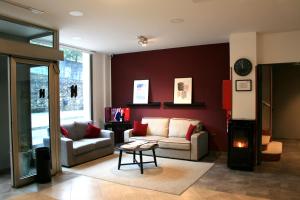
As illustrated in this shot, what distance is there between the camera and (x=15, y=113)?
398 centimetres

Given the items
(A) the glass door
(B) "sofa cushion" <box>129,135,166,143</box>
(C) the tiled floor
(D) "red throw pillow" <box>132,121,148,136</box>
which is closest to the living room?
(C) the tiled floor

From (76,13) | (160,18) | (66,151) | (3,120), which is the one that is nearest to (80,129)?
(66,151)

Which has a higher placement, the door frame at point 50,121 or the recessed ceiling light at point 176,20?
the recessed ceiling light at point 176,20

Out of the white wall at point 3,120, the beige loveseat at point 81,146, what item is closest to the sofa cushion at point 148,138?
the beige loveseat at point 81,146

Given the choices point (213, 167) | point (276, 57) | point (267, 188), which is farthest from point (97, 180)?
point (276, 57)

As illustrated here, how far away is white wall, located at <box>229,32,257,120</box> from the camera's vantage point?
5.07 metres

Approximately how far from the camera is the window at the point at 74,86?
633 centimetres

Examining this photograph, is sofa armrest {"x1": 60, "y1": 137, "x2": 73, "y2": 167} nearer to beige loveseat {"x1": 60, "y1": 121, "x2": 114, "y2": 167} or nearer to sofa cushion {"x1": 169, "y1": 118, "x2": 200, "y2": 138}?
beige loveseat {"x1": 60, "y1": 121, "x2": 114, "y2": 167}

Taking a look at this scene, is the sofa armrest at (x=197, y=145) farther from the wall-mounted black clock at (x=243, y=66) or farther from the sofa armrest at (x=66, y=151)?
the sofa armrest at (x=66, y=151)

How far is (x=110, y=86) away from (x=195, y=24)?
3956 mm

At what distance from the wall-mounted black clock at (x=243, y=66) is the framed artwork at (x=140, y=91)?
8.83ft

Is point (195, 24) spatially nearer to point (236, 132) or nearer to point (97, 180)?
point (236, 132)

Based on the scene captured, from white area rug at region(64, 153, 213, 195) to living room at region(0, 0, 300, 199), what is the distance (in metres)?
0.02

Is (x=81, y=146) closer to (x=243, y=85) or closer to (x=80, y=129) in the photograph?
(x=80, y=129)
